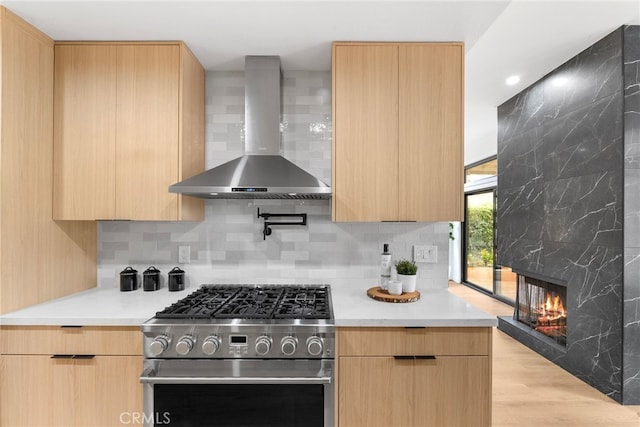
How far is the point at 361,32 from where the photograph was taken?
1.86 metres

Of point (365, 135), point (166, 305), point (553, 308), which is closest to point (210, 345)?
point (166, 305)

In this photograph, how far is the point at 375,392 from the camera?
1599mm

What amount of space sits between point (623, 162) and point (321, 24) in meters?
2.44

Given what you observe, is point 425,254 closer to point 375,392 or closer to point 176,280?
point 375,392

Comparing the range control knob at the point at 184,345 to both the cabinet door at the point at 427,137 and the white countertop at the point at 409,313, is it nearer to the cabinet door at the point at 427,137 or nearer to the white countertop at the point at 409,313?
the white countertop at the point at 409,313

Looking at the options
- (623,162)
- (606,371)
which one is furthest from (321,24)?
(606,371)

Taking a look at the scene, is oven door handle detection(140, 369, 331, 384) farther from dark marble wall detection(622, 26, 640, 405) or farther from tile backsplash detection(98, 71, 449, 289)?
dark marble wall detection(622, 26, 640, 405)

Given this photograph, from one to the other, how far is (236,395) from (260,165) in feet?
3.99

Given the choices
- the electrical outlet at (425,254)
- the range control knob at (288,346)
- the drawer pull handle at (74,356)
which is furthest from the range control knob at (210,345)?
the electrical outlet at (425,254)

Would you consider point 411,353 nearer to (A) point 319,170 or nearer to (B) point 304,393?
(B) point 304,393

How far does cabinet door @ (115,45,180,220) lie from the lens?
1.96 meters

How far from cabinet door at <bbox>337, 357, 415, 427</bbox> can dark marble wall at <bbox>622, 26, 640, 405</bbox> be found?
203cm

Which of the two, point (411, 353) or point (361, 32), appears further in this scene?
point (361, 32)

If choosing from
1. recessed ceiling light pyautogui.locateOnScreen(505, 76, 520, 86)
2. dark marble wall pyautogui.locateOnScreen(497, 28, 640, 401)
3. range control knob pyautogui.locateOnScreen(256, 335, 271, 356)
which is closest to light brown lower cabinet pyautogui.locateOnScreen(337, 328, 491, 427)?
range control knob pyautogui.locateOnScreen(256, 335, 271, 356)
